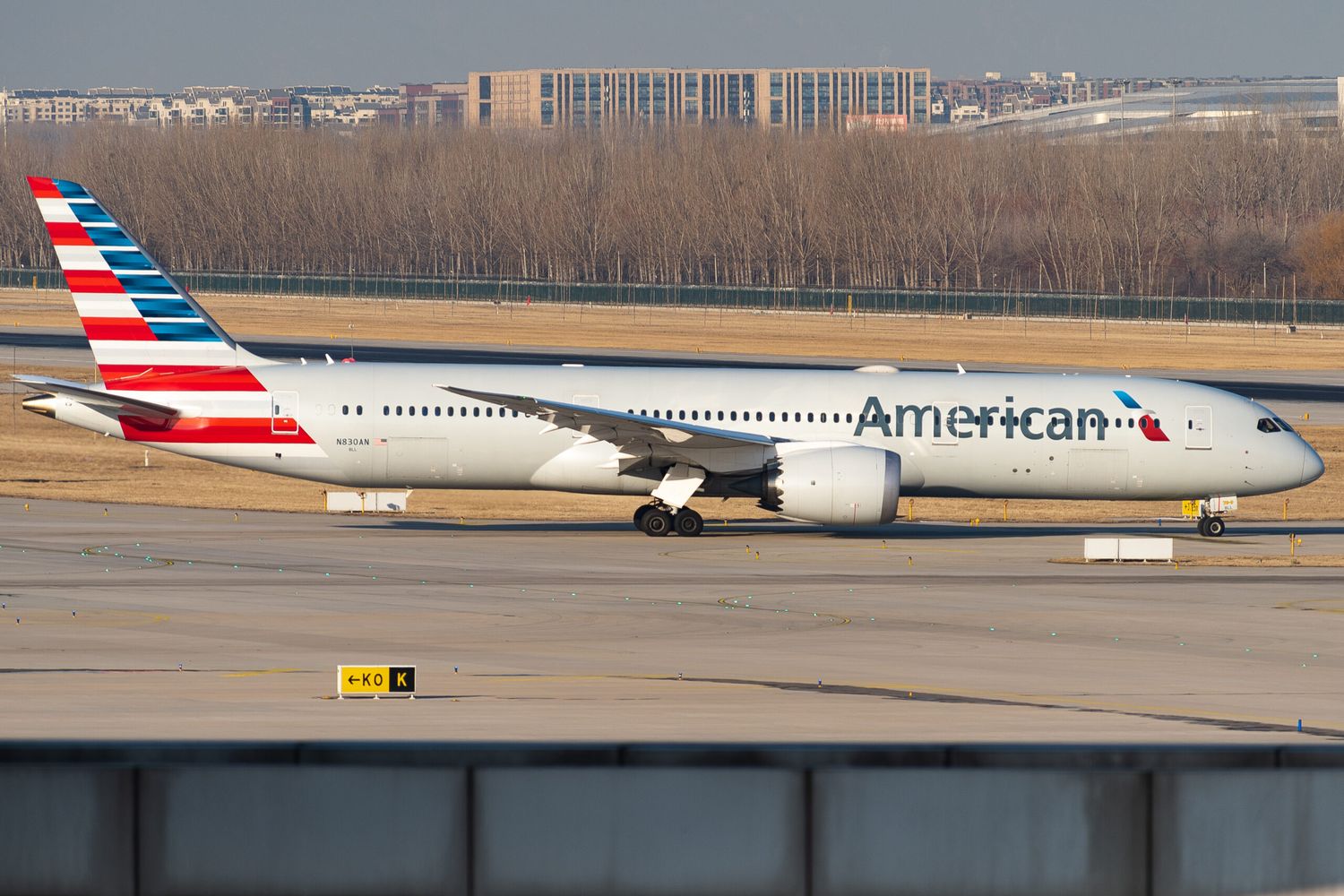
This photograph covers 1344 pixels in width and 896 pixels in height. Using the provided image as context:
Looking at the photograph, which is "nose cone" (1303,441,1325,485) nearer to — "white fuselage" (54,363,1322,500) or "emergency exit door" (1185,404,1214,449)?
"white fuselage" (54,363,1322,500)

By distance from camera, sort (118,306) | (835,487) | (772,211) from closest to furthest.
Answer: (835,487) < (118,306) < (772,211)

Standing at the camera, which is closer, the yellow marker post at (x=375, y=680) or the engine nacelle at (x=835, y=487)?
the yellow marker post at (x=375, y=680)

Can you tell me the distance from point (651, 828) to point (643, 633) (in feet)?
50.3

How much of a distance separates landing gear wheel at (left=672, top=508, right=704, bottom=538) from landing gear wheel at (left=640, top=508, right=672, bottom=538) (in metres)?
0.15

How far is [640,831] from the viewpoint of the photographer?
417 inches

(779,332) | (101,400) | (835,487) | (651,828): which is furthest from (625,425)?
(779,332)

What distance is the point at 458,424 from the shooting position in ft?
126

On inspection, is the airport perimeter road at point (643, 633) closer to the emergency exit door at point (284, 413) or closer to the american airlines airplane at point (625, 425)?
the american airlines airplane at point (625, 425)

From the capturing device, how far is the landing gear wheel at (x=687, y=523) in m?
39.0

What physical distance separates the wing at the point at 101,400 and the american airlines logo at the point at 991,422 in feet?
51.9

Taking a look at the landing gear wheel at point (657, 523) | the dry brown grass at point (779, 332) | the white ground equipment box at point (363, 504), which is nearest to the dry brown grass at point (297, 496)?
the white ground equipment box at point (363, 504)

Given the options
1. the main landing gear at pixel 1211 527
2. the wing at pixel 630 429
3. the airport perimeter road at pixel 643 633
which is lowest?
the airport perimeter road at pixel 643 633

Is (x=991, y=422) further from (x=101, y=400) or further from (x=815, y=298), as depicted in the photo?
(x=815, y=298)

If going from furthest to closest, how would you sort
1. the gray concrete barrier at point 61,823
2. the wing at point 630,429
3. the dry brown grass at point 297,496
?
1. the dry brown grass at point 297,496
2. the wing at point 630,429
3. the gray concrete barrier at point 61,823
